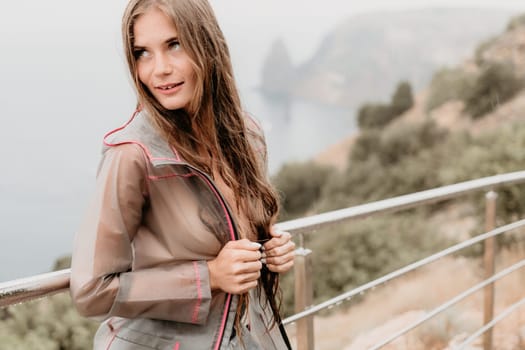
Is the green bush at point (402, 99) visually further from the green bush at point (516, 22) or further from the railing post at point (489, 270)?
the railing post at point (489, 270)

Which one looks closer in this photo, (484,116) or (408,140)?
(484,116)

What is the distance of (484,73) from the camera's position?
2419cm

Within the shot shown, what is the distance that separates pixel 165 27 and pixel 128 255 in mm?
424

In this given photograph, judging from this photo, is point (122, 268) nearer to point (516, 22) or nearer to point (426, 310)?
point (426, 310)

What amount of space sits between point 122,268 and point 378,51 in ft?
211

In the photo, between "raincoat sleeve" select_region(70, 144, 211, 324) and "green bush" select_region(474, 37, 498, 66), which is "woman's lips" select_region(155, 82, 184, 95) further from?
"green bush" select_region(474, 37, 498, 66)

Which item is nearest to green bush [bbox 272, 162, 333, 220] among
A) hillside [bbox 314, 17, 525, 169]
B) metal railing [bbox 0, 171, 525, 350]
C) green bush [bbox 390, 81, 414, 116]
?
hillside [bbox 314, 17, 525, 169]

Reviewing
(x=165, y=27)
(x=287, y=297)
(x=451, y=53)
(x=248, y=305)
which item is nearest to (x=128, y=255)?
(x=248, y=305)

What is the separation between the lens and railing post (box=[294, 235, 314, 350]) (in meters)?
1.59

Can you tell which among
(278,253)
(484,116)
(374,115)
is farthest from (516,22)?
(278,253)

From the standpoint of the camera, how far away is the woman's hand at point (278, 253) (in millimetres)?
1163

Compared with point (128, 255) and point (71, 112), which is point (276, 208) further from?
point (71, 112)

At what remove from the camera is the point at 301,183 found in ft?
80.2

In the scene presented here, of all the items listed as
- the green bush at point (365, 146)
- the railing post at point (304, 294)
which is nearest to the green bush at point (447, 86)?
the green bush at point (365, 146)
